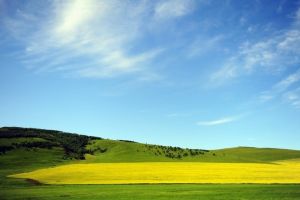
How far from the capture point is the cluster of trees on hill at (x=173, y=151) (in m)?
122

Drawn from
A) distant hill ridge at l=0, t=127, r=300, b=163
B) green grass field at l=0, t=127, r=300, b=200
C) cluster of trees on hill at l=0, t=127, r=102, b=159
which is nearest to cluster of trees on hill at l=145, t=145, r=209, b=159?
distant hill ridge at l=0, t=127, r=300, b=163

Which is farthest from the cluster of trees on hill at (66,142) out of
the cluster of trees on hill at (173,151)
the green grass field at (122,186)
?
the cluster of trees on hill at (173,151)

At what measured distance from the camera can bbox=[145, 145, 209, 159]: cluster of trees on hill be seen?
122m

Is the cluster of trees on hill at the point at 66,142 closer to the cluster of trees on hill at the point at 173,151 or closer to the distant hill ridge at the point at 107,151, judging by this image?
the distant hill ridge at the point at 107,151

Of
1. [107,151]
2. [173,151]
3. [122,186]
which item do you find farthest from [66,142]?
[122,186]

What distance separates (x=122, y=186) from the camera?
4828cm

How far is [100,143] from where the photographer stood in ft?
485

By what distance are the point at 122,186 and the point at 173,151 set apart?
82.7m

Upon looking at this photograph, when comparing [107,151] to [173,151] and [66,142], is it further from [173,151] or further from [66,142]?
[66,142]

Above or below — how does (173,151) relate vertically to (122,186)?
above

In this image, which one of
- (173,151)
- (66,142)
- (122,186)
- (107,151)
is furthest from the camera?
(66,142)

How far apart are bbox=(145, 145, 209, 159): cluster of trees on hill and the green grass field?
2.45 feet

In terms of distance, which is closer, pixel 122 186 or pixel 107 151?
pixel 122 186

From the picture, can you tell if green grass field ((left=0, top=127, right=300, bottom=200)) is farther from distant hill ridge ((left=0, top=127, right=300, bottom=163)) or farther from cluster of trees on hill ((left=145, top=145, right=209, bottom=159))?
cluster of trees on hill ((left=145, top=145, right=209, bottom=159))
